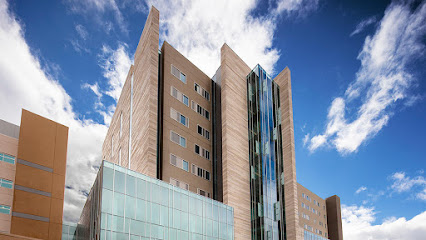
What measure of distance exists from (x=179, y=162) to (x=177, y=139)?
2.65 metres

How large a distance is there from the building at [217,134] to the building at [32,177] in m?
7.06

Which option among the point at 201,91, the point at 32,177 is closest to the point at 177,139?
the point at 201,91

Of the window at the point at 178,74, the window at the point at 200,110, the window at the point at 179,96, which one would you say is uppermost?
the window at the point at 178,74

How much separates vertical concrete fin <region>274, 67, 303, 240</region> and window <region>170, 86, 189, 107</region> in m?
15.3

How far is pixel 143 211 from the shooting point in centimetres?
2866

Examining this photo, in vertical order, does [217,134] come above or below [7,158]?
above

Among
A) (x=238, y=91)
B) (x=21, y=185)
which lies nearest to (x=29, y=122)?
(x=21, y=185)

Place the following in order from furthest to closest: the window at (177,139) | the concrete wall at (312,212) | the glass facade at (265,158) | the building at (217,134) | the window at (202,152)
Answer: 1. the concrete wall at (312,212)
2. the window at (202,152)
3. the glass facade at (265,158)
4. the window at (177,139)
5. the building at (217,134)

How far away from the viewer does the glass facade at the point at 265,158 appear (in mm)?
42081


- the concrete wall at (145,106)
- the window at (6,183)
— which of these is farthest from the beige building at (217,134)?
the window at (6,183)

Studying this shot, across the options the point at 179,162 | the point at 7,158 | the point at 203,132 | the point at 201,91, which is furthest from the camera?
the point at 201,91

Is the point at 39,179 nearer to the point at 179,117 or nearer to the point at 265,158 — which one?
the point at 179,117

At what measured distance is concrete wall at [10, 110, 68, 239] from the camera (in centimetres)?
3916

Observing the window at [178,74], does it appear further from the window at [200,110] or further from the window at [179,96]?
the window at [200,110]
